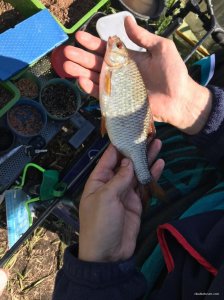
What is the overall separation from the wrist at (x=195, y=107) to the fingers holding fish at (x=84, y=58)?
421 millimetres

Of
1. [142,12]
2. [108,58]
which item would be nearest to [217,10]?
[142,12]

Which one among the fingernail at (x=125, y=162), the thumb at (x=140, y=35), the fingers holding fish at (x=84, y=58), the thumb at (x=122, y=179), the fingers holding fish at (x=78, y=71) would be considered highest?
the thumb at (x=140, y=35)

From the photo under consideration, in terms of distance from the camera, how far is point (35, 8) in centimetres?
232

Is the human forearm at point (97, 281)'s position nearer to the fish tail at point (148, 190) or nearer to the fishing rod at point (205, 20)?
the fish tail at point (148, 190)

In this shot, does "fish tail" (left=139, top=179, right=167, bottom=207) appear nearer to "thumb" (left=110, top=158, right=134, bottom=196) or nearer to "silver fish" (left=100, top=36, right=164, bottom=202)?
"silver fish" (left=100, top=36, right=164, bottom=202)

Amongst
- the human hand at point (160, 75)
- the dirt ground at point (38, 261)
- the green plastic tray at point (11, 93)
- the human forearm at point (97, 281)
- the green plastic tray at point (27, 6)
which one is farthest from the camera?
the dirt ground at point (38, 261)

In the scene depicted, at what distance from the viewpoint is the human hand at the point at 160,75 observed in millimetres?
1818

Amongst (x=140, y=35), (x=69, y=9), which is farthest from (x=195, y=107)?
(x=69, y=9)

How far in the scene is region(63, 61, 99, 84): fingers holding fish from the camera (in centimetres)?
179

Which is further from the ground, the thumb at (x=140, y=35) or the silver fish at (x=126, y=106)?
the thumb at (x=140, y=35)

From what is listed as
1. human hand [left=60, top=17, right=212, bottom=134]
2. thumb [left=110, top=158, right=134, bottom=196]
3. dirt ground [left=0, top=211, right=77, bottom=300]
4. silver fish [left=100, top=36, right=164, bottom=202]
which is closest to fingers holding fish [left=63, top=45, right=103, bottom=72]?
human hand [left=60, top=17, right=212, bottom=134]

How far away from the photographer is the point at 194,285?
1.40 m

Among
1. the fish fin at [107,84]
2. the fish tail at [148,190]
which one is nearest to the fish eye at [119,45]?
the fish fin at [107,84]

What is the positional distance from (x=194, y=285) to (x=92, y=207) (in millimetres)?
442
